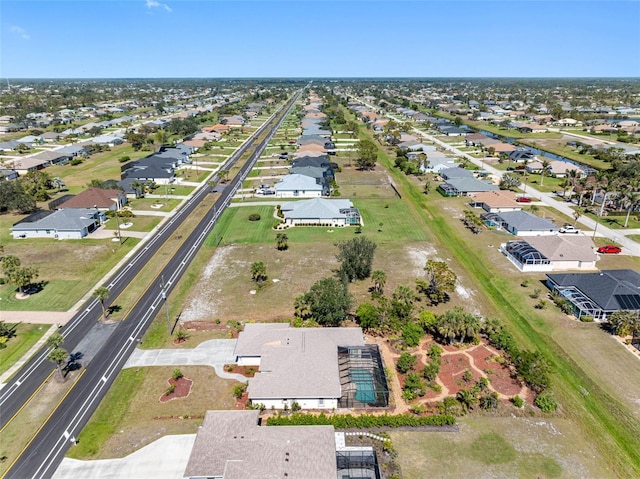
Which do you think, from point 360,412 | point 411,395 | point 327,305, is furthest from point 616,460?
point 327,305

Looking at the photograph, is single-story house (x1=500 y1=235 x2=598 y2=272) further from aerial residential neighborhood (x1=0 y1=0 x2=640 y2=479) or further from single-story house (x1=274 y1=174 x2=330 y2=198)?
single-story house (x1=274 y1=174 x2=330 y2=198)

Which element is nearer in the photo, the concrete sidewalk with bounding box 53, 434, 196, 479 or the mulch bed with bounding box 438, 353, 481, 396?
the concrete sidewalk with bounding box 53, 434, 196, 479

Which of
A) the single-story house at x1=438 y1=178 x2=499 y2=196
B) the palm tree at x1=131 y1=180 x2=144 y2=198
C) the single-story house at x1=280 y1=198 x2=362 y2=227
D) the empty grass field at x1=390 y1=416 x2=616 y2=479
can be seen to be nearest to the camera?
the empty grass field at x1=390 y1=416 x2=616 y2=479

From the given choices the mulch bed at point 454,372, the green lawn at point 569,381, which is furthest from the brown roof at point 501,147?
the mulch bed at point 454,372

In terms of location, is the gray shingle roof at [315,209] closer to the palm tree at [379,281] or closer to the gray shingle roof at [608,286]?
the palm tree at [379,281]

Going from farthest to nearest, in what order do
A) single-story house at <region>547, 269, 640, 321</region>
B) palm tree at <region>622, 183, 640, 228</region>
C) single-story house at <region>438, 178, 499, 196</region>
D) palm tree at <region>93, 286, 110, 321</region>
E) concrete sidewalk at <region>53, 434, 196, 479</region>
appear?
single-story house at <region>438, 178, 499, 196</region>
palm tree at <region>622, 183, 640, 228</region>
palm tree at <region>93, 286, 110, 321</region>
single-story house at <region>547, 269, 640, 321</region>
concrete sidewalk at <region>53, 434, 196, 479</region>

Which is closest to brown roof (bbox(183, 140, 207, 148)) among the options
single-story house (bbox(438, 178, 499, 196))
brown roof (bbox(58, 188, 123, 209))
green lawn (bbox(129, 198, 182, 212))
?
green lawn (bbox(129, 198, 182, 212))
